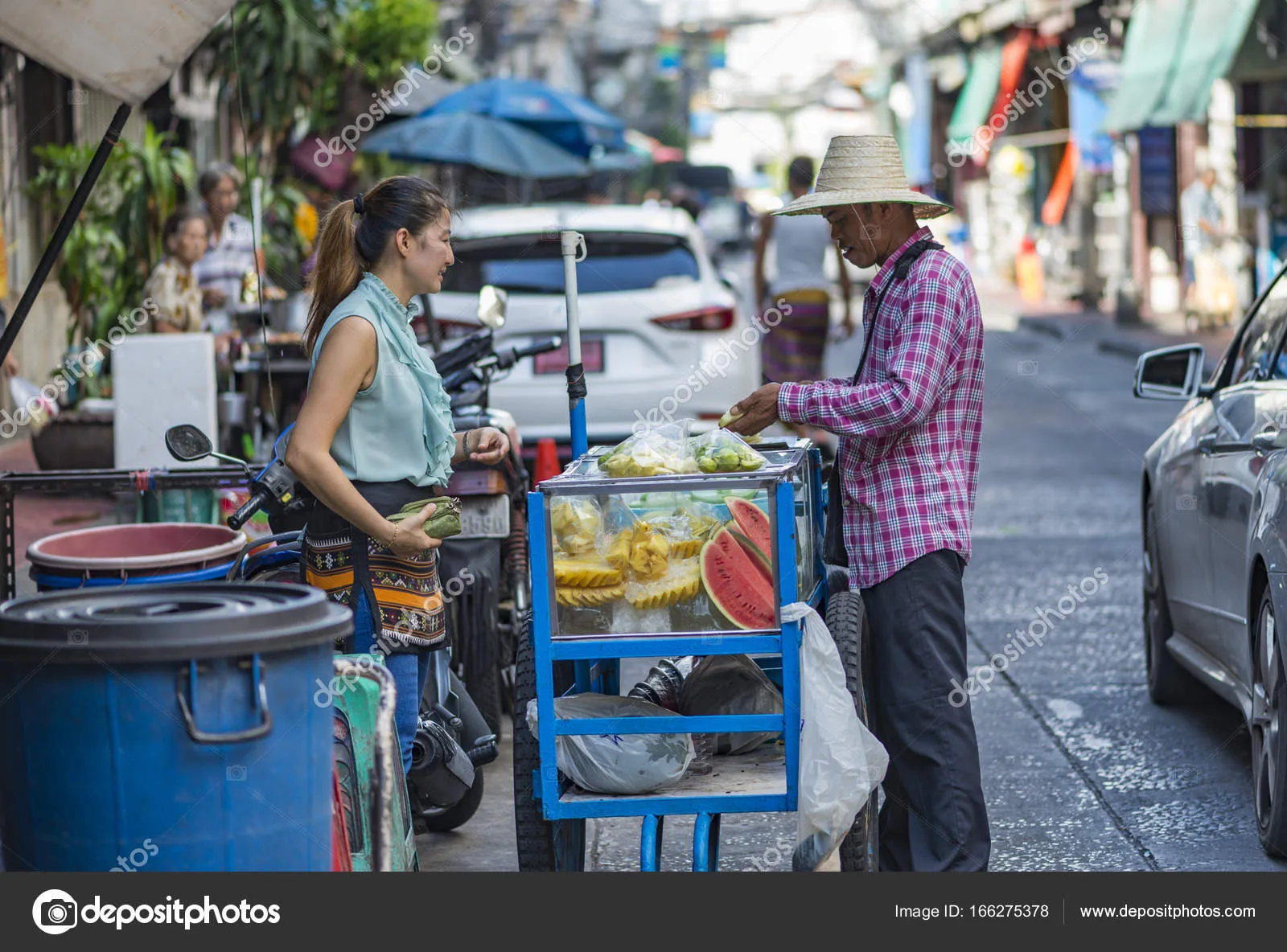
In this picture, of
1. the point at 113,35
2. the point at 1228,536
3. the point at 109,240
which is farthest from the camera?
the point at 109,240

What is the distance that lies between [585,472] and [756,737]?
80cm

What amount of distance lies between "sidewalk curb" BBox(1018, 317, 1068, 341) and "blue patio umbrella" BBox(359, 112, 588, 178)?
10.7 meters

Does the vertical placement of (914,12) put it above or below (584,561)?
above

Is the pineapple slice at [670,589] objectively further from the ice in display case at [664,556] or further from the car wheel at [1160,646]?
the car wheel at [1160,646]

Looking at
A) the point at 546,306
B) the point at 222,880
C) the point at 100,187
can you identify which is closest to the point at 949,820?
the point at 222,880

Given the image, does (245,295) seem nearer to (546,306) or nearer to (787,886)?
(546,306)

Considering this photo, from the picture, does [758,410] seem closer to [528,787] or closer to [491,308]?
[528,787]

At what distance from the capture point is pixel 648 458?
4.07 meters

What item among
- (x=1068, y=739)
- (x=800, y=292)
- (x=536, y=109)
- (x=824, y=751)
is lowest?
(x=1068, y=739)

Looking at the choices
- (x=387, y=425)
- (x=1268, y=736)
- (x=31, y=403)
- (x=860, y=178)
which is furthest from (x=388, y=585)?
(x=31, y=403)

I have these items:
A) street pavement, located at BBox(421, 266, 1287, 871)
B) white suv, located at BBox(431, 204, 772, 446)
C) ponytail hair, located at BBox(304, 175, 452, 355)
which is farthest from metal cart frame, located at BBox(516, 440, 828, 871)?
white suv, located at BBox(431, 204, 772, 446)

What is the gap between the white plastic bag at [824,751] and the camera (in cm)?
391

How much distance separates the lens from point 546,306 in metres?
9.72

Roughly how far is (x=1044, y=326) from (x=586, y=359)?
747 inches
